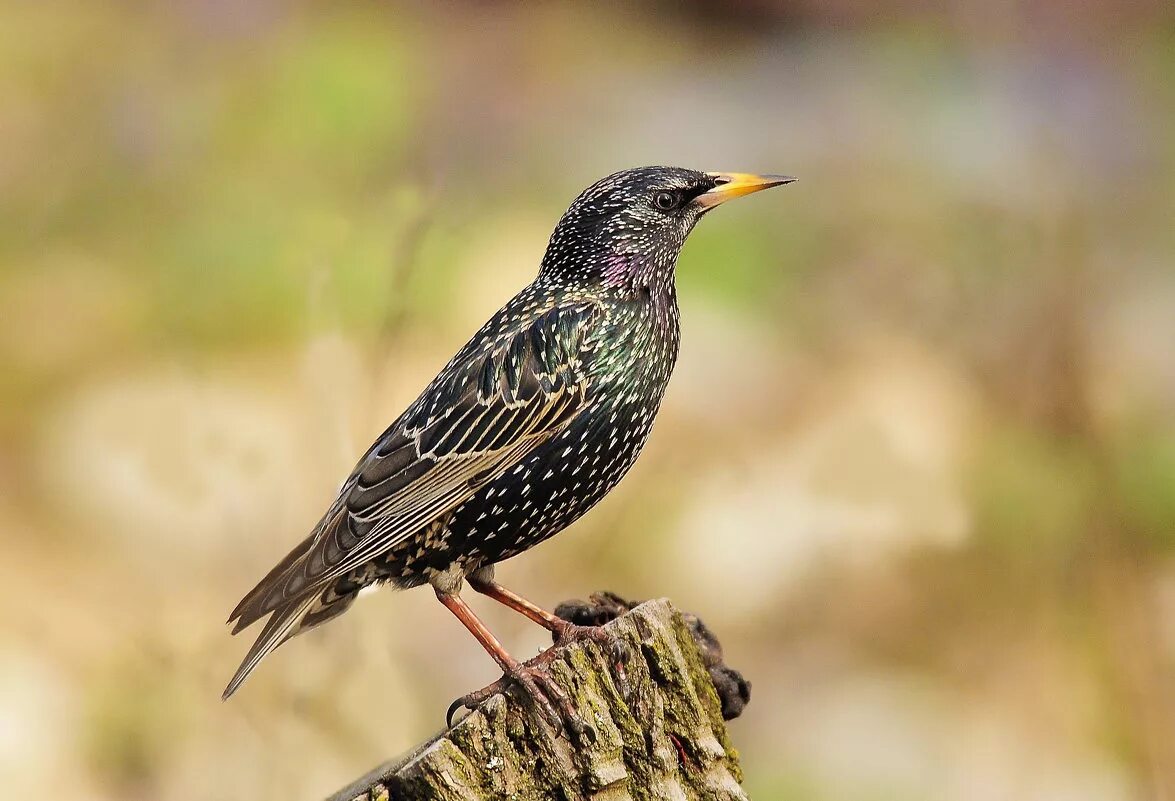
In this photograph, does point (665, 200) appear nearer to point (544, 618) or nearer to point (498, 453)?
point (498, 453)

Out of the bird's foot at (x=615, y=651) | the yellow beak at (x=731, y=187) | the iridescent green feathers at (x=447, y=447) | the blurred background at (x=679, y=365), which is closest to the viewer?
the bird's foot at (x=615, y=651)

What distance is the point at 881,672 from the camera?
22.0 feet

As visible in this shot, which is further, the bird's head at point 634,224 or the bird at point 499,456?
the bird's head at point 634,224

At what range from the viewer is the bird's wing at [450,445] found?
3729 millimetres

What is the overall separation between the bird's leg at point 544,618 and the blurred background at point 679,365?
935mm

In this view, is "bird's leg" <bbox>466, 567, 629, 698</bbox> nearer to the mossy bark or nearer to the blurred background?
the mossy bark

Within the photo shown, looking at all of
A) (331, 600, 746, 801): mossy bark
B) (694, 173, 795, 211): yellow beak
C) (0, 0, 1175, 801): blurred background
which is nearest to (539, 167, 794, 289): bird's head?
(694, 173, 795, 211): yellow beak

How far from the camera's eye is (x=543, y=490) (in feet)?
12.4

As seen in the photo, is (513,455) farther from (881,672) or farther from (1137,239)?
(1137,239)

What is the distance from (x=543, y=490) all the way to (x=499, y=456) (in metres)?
0.15

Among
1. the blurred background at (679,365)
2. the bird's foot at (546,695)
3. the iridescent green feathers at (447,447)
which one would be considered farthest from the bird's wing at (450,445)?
the blurred background at (679,365)

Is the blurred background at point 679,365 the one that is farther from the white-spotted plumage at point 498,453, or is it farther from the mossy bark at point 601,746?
the mossy bark at point 601,746

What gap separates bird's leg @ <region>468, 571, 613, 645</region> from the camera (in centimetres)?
326

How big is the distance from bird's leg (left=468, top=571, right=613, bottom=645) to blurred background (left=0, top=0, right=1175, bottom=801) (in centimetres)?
94
